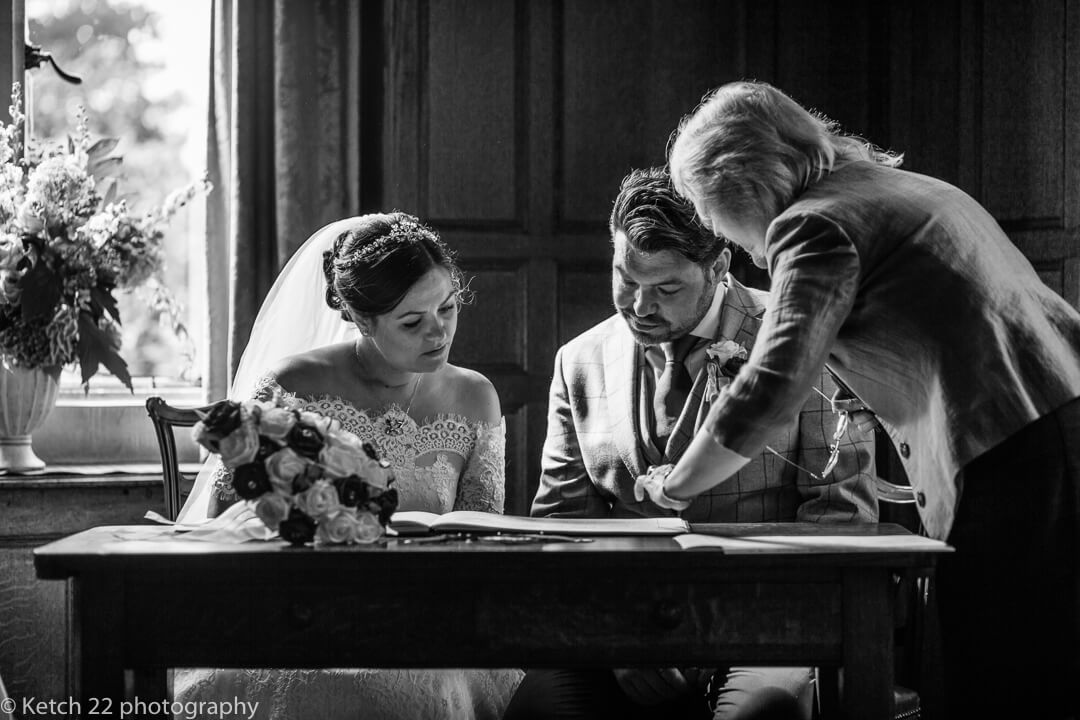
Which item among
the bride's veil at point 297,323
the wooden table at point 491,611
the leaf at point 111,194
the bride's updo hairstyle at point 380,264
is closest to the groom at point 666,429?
the bride's updo hairstyle at point 380,264

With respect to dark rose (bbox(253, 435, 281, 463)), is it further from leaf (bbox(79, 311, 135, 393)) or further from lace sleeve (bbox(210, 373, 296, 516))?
leaf (bbox(79, 311, 135, 393))

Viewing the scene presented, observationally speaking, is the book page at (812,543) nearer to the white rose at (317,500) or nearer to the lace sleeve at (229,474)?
the white rose at (317,500)

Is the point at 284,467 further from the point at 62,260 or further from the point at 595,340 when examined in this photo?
the point at 62,260

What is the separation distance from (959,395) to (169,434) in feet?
7.34

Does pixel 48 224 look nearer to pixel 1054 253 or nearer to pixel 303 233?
pixel 303 233

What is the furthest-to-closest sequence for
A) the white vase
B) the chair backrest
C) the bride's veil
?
1. the white vase
2. the bride's veil
3. the chair backrest

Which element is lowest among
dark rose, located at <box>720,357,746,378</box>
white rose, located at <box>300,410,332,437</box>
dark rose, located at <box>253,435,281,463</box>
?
dark rose, located at <box>253,435,281,463</box>

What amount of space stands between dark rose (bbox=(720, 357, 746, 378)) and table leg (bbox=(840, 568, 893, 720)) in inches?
32.7

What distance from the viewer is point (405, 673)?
2.73m

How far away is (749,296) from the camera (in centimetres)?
312

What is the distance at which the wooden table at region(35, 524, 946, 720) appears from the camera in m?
2.03

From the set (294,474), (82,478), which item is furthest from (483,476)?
(82,478)

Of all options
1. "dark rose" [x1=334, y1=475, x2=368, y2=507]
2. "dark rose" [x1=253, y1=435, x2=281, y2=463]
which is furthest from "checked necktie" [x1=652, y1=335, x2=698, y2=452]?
"dark rose" [x1=253, y1=435, x2=281, y2=463]

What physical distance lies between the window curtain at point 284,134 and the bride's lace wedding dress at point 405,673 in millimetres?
1160
